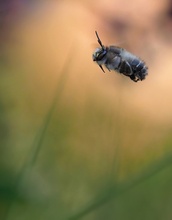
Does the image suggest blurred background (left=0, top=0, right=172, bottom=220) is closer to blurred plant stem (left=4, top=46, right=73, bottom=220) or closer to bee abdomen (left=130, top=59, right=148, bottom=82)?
blurred plant stem (left=4, top=46, right=73, bottom=220)

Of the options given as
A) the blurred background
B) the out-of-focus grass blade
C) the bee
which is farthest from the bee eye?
the out-of-focus grass blade

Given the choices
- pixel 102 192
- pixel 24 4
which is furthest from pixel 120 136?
pixel 24 4

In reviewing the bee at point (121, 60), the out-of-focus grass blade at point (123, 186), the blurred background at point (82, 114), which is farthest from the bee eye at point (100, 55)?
the out-of-focus grass blade at point (123, 186)

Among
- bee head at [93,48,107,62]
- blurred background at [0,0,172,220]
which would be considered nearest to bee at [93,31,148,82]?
bee head at [93,48,107,62]

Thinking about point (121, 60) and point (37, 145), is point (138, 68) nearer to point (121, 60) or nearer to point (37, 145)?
point (121, 60)

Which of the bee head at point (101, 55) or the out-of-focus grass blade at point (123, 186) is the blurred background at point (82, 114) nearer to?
the out-of-focus grass blade at point (123, 186)

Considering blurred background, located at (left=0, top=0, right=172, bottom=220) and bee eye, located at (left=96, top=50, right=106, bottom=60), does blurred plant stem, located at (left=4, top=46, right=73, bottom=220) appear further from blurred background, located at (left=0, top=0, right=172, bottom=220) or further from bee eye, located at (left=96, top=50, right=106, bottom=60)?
bee eye, located at (left=96, top=50, right=106, bottom=60)

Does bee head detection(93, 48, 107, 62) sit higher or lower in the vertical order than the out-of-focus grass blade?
higher
